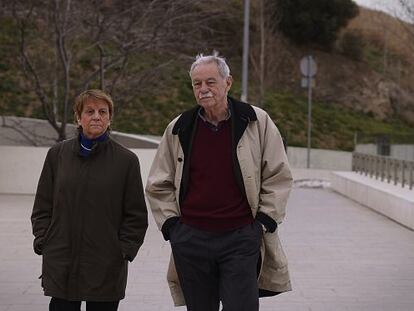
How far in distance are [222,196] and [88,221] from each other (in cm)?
68

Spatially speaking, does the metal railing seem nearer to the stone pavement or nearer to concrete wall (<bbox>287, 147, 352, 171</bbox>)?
the stone pavement

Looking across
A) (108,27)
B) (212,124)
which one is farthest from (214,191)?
(108,27)

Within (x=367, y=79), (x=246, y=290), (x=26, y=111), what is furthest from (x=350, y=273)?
(x=367, y=79)

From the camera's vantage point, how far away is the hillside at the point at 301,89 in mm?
31844

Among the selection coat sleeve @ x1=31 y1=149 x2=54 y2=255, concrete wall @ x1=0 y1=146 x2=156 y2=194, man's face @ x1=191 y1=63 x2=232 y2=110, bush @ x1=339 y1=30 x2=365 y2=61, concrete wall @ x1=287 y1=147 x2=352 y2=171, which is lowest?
concrete wall @ x1=287 y1=147 x2=352 y2=171

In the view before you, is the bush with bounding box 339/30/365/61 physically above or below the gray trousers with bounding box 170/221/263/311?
above

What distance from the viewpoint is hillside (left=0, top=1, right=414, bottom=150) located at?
31844mm

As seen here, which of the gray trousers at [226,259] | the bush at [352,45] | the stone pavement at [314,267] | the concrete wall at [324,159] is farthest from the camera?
the bush at [352,45]

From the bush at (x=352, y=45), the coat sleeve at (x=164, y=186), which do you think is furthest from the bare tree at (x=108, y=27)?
the bush at (x=352, y=45)

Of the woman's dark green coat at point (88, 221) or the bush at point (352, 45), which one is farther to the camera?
the bush at point (352, 45)

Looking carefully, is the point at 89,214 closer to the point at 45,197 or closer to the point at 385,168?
the point at 45,197

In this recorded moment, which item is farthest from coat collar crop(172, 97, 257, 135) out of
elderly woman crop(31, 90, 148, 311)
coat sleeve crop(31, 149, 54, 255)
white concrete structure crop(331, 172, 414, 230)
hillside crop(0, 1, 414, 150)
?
hillside crop(0, 1, 414, 150)

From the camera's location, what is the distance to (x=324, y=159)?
3148 centimetres

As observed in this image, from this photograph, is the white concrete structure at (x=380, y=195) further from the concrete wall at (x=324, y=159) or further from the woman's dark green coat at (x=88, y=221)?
the concrete wall at (x=324, y=159)
